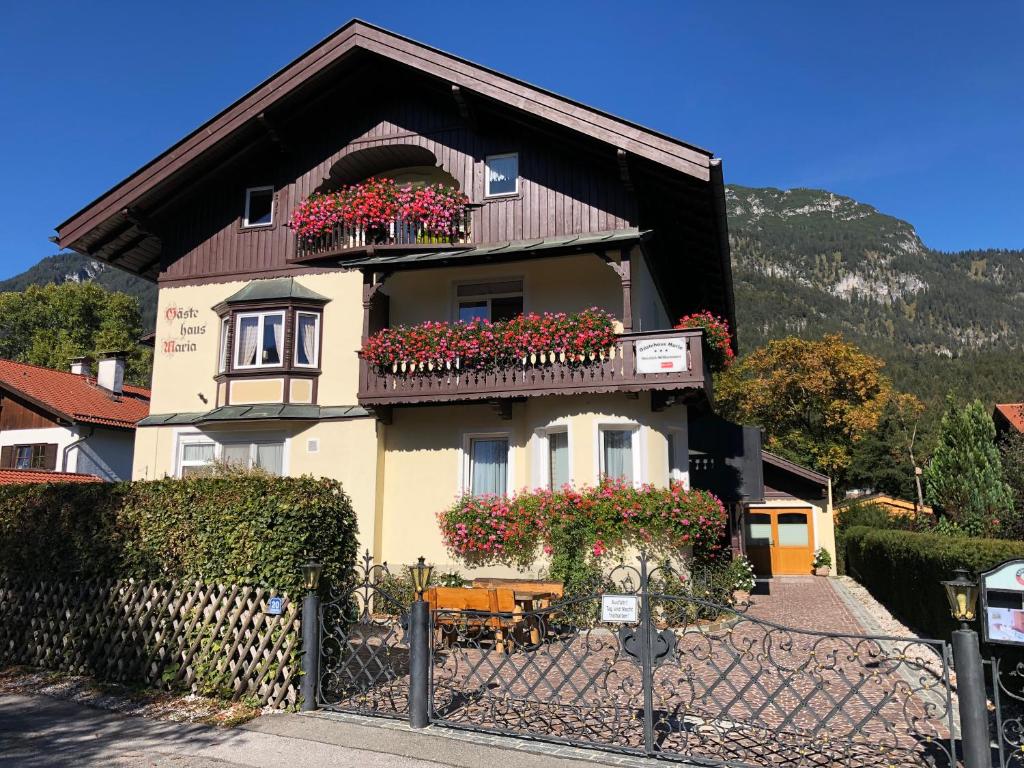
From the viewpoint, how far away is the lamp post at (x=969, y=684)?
5.66m

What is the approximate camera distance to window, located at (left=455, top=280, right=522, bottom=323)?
17.0 metres

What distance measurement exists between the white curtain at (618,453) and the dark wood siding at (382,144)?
4257 mm

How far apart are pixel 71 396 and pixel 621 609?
87.0 ft

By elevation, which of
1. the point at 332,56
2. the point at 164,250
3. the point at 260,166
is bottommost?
the point at 164,250

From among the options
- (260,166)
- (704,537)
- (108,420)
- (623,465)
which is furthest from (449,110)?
(108,420)

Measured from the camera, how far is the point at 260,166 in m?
18.5

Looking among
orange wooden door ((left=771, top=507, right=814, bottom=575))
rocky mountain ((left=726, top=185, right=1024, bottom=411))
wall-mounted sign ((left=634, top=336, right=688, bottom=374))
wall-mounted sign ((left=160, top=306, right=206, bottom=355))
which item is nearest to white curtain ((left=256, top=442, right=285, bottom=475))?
wall-mounted sign ((left=160, top=306, right=206, bottom=355))

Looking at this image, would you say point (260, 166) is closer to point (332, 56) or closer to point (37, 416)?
point (332, 56)

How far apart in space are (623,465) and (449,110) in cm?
885

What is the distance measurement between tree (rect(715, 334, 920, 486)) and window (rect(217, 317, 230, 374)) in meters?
31.9

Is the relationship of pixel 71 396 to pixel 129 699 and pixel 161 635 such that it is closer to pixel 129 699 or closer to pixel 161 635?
pixel 161 635

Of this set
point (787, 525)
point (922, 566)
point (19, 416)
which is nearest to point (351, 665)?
point (922, 566)

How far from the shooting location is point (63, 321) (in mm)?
51812

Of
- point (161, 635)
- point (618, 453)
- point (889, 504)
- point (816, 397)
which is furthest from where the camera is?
point (816, 397)
